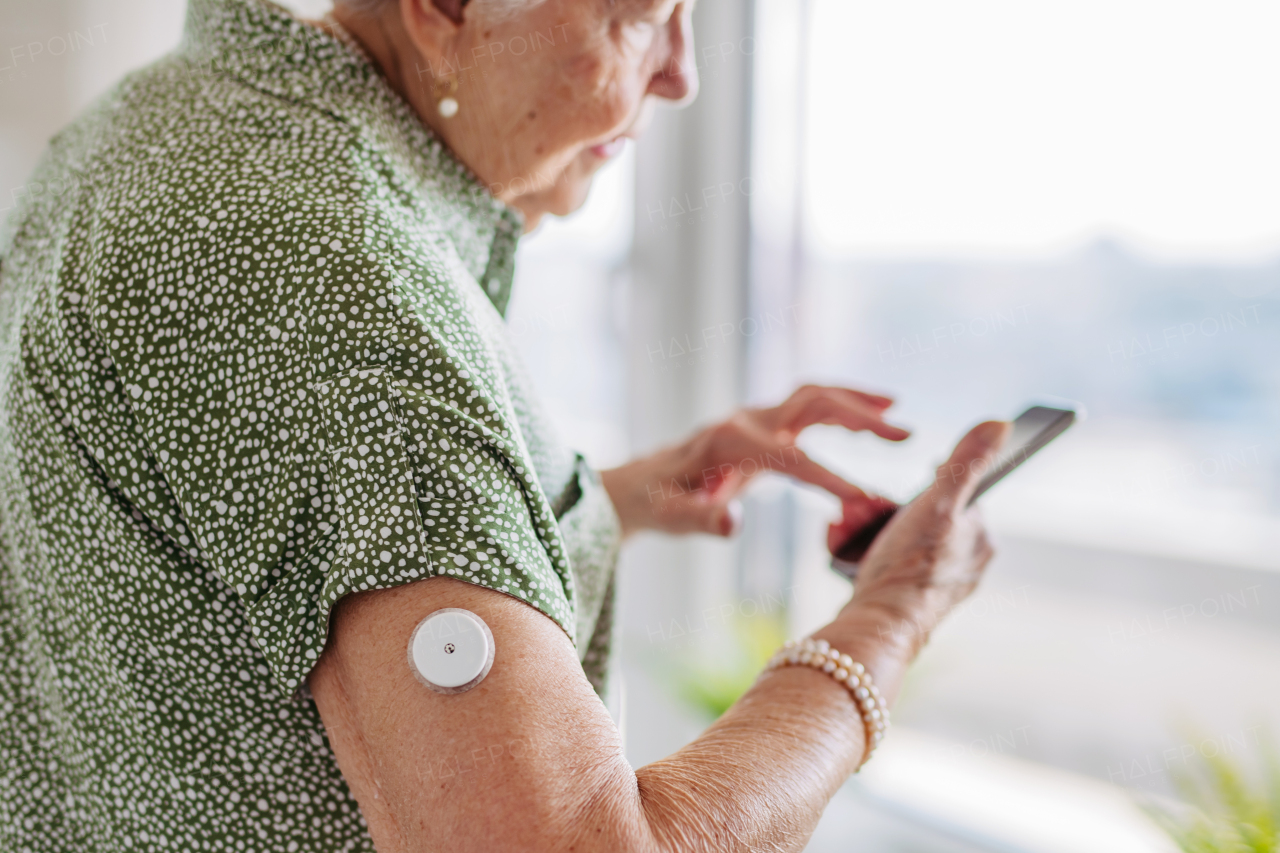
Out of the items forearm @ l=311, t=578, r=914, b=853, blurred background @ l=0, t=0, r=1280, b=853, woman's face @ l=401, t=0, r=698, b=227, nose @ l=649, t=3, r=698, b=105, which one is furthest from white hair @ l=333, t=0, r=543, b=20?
blurred background @ l=0, t=0, r=1280, b=853

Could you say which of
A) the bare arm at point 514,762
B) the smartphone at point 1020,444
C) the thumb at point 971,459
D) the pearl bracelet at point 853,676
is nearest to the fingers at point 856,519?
the smartphone at point 1020,444

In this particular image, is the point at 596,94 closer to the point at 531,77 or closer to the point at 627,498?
the point at 531,77

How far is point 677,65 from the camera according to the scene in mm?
798

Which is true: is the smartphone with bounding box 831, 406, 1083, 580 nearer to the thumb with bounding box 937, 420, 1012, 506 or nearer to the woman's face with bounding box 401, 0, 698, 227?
the thumb with bounding box 937, 420, 1012, 506

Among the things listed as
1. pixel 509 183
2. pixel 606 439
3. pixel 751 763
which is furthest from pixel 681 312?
pixel 751 763

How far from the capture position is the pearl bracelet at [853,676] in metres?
0.63

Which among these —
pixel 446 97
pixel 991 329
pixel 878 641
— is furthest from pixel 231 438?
pixel 991 329

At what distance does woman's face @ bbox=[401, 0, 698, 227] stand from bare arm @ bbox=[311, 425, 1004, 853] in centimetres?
41

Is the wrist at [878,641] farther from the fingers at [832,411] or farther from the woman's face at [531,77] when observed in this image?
the woman's face at [531,77]

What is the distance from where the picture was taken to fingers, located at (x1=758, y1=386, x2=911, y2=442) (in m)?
0.98

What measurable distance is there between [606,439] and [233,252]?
68.5 inches

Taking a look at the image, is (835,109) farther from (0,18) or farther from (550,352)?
(0,18)

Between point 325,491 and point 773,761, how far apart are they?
31 cm

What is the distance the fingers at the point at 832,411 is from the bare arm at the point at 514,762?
0.49 m
